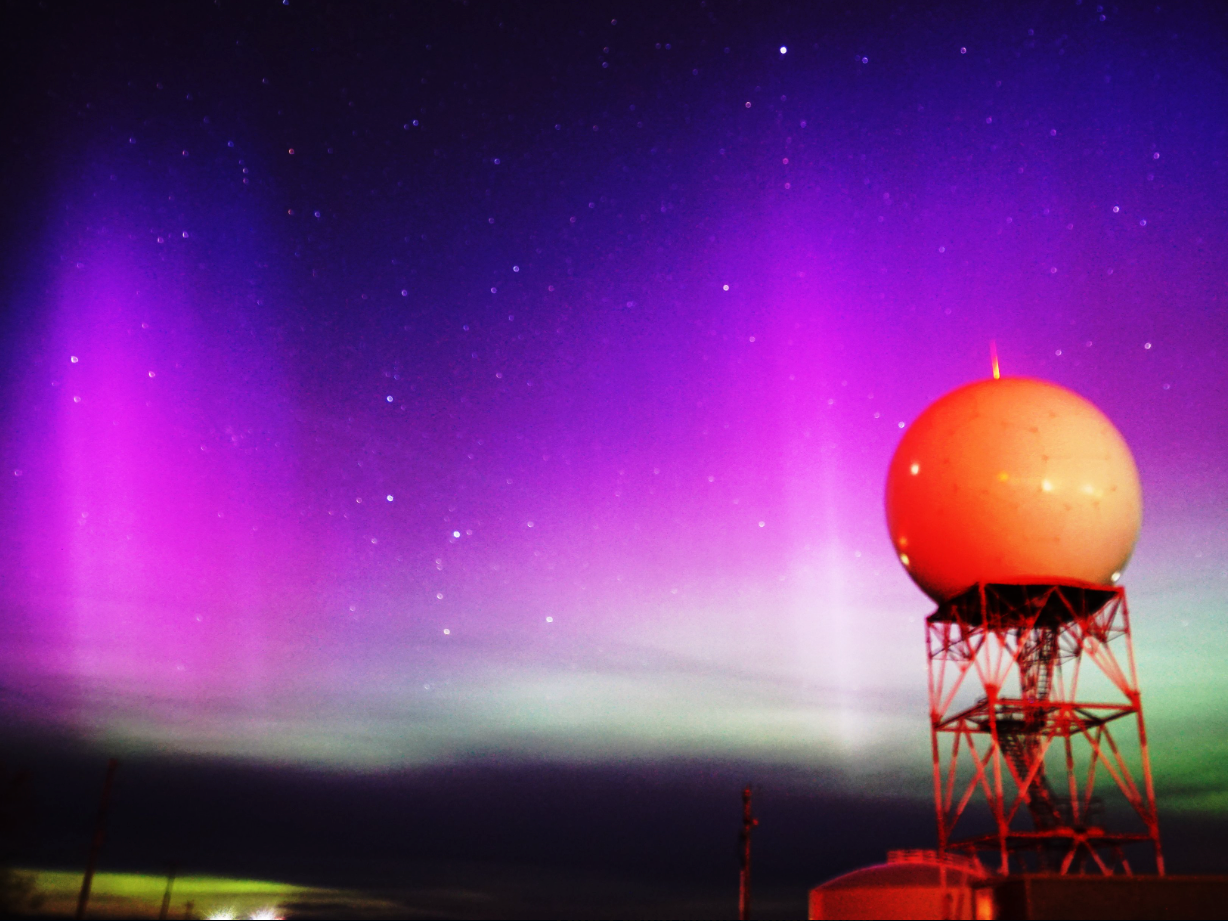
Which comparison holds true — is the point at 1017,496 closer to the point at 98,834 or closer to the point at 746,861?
the point at 746,861

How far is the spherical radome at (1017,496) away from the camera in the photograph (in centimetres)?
2398

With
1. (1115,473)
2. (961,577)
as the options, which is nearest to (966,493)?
(961,577)

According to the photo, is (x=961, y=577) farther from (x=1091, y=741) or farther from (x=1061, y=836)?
(x=1061, y=836)

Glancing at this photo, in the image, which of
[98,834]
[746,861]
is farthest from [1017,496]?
[98,834]

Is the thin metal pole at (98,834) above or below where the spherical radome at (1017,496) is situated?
below

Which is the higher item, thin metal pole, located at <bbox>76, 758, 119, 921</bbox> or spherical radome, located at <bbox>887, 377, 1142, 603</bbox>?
spherical radome, located at <bbox>887, 377, 1142, 603</bbox>

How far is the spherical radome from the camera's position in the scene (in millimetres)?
23984

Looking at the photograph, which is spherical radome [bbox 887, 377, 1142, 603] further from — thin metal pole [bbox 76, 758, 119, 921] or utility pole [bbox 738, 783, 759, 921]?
thin metal pole [bbox 76, 758, 119, 921]

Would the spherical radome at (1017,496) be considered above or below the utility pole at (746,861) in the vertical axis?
above

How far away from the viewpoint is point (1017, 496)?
24109 millimetres

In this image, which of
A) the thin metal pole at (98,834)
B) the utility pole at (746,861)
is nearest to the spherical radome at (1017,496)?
the utility pole at (746,861)

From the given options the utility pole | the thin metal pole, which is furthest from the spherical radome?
the thin metal pole

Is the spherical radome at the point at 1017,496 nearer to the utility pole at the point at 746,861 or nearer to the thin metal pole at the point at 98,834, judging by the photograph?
the utility pole at the point at 746,861

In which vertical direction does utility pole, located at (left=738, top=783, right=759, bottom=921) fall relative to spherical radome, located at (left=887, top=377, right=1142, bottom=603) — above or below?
below
